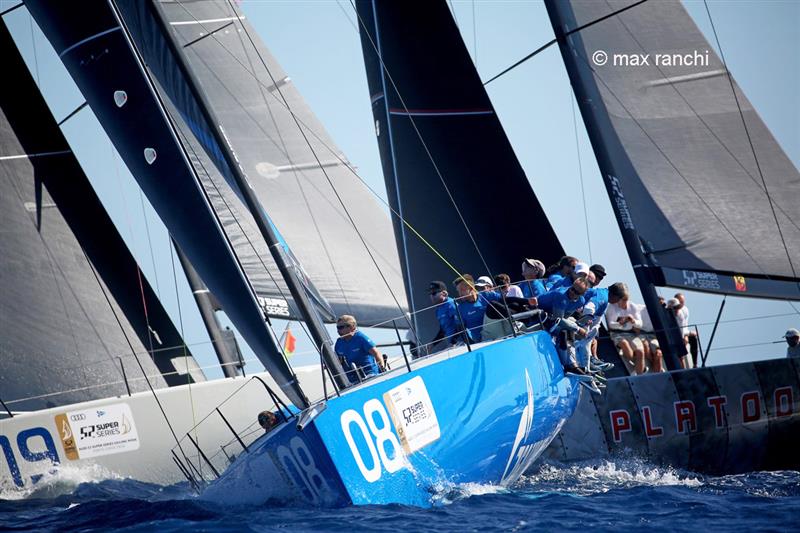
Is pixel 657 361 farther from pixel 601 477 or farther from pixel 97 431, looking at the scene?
pixel 97 431

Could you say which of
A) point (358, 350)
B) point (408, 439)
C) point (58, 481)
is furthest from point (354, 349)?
point (58, 481)

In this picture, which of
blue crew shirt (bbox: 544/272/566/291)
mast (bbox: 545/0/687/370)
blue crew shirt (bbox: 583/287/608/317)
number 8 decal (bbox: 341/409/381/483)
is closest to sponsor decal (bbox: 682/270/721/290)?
mast (bbox: 545/0/687/370)

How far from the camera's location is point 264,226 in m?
6.58

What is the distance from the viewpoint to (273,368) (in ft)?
21.0

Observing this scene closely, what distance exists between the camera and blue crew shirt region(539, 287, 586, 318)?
7.69m

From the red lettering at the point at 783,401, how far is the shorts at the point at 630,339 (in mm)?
1216

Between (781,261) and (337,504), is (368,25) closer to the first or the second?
(781,261)

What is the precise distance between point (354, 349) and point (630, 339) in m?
3.36

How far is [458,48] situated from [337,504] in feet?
20.9

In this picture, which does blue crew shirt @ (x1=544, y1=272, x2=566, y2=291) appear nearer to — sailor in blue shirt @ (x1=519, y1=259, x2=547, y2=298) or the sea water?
sailor in blue shirt @ (x1=519, y1=259, x2=547, y2=298)

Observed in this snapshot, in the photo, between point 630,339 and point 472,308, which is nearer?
point 472,308

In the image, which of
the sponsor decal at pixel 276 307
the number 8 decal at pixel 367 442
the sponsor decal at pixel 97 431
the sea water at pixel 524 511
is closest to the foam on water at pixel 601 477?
the sea water at pixel 524 511

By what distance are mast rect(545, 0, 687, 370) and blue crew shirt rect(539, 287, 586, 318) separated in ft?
7.09

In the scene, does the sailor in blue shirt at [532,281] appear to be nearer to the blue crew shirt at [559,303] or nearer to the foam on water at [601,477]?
the blue crew shirt at [559,303]
